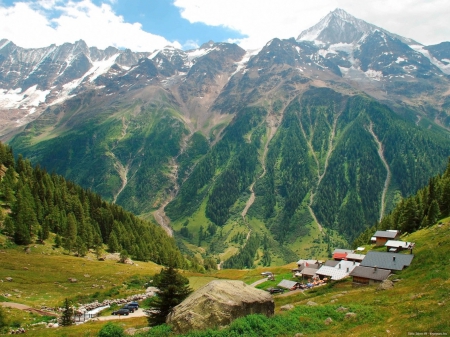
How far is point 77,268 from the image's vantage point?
91.9m

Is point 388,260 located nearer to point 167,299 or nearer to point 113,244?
point 167,299

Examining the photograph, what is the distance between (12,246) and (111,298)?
39606 millimetres

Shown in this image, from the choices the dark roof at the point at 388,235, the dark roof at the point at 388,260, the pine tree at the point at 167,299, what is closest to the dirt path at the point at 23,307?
the pine tree at the point at 167,299

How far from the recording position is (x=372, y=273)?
65.8 meters

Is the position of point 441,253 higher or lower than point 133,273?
higher

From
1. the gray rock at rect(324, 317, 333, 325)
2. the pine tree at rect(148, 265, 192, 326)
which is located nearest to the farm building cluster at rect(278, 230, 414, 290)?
the gray rock at rect(324, 317, 333, 325)

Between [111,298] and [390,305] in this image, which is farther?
[111,298]

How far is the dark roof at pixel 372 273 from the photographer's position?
63391 mm

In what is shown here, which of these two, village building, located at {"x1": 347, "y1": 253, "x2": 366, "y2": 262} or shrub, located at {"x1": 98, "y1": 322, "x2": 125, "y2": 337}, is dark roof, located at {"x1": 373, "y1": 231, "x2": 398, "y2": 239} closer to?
village building, located at {"x1": 347, "y1": 253, "x2": 366, "y2": 262}

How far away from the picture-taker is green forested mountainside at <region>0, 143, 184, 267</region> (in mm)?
104125

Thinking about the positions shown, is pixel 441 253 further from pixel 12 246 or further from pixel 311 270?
pixel 12 246

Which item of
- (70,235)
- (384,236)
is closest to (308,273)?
(384,236)

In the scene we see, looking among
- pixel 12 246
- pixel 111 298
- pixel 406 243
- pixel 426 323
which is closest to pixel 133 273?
pixel 111 298

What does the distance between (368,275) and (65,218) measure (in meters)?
104
